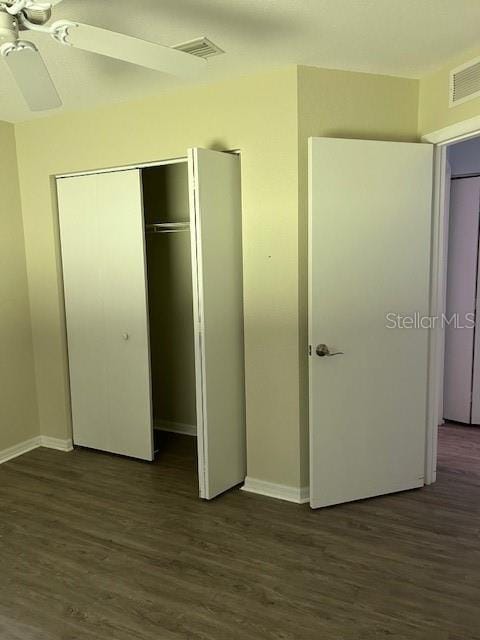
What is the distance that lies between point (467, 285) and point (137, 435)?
9.49 ft

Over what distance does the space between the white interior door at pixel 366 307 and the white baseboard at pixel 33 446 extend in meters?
2.08

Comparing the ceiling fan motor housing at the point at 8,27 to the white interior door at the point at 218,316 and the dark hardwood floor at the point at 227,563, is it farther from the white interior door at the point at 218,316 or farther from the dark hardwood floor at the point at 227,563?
the dark hardwood floor at the point at 227,563

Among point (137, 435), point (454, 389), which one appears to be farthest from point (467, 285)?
point (137, 435)

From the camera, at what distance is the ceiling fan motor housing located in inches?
68.0

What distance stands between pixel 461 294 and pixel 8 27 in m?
3.73

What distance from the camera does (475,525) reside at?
282cm

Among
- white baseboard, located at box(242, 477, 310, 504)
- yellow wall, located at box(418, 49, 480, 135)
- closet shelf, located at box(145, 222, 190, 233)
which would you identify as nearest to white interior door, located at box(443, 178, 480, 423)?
yellow wall, located at box(418, 49, 480, 135)

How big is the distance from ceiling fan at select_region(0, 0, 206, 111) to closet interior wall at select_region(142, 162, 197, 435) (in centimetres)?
205

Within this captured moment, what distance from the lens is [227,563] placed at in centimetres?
253

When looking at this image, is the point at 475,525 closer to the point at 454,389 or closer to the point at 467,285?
the point at 454,389

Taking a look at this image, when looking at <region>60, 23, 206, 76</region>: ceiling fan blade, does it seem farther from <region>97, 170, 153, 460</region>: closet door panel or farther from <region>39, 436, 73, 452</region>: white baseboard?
<region>39, 436, 73, 452</region>: white baseboard

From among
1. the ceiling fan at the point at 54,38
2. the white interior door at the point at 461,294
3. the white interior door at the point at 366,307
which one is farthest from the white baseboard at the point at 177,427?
the ceiling fan at the point at 54,38

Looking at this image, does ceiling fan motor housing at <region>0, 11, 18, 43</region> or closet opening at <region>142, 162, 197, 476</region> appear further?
closet opening at <region>142, 162, 197, 476</region>

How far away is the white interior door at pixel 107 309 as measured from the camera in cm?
358
